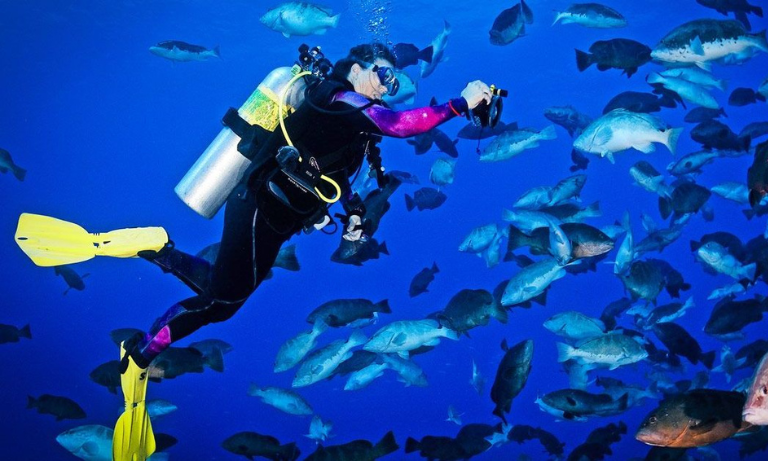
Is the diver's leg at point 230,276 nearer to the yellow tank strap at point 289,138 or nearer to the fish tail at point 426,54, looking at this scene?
the yellow tank strap at point 289,138

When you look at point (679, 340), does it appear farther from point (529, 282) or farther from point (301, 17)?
point (301, 17)

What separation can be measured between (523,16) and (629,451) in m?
17.7

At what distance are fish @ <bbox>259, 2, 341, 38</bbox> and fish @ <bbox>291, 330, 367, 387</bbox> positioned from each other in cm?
484

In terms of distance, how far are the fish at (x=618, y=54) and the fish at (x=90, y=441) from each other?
26.4 ft

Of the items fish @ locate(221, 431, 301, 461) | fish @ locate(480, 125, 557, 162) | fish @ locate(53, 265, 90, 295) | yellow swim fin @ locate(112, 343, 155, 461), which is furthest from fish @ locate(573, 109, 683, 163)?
fish @ locate(53, 265, 90, 295)

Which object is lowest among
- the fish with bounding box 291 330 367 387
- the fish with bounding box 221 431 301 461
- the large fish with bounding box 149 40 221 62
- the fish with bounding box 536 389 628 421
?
the fish with bounding box 536 389 628 421

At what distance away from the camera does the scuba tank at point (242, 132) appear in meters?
4.27

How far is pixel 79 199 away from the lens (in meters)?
65.9

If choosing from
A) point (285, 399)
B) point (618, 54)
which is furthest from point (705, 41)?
point (285, 399)

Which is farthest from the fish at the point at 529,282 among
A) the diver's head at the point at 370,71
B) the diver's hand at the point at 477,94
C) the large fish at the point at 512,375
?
the diver's hand at the point at 477,94

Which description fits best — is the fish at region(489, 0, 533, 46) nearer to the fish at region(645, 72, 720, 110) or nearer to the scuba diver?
the fish at region(645, 72, 720, 110)

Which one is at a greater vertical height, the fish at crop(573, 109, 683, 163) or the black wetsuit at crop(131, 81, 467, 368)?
the black wetsuit at crop(131, 81, 467, 368)

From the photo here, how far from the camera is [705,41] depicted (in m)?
6.82

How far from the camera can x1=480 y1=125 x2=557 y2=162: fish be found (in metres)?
8.29
